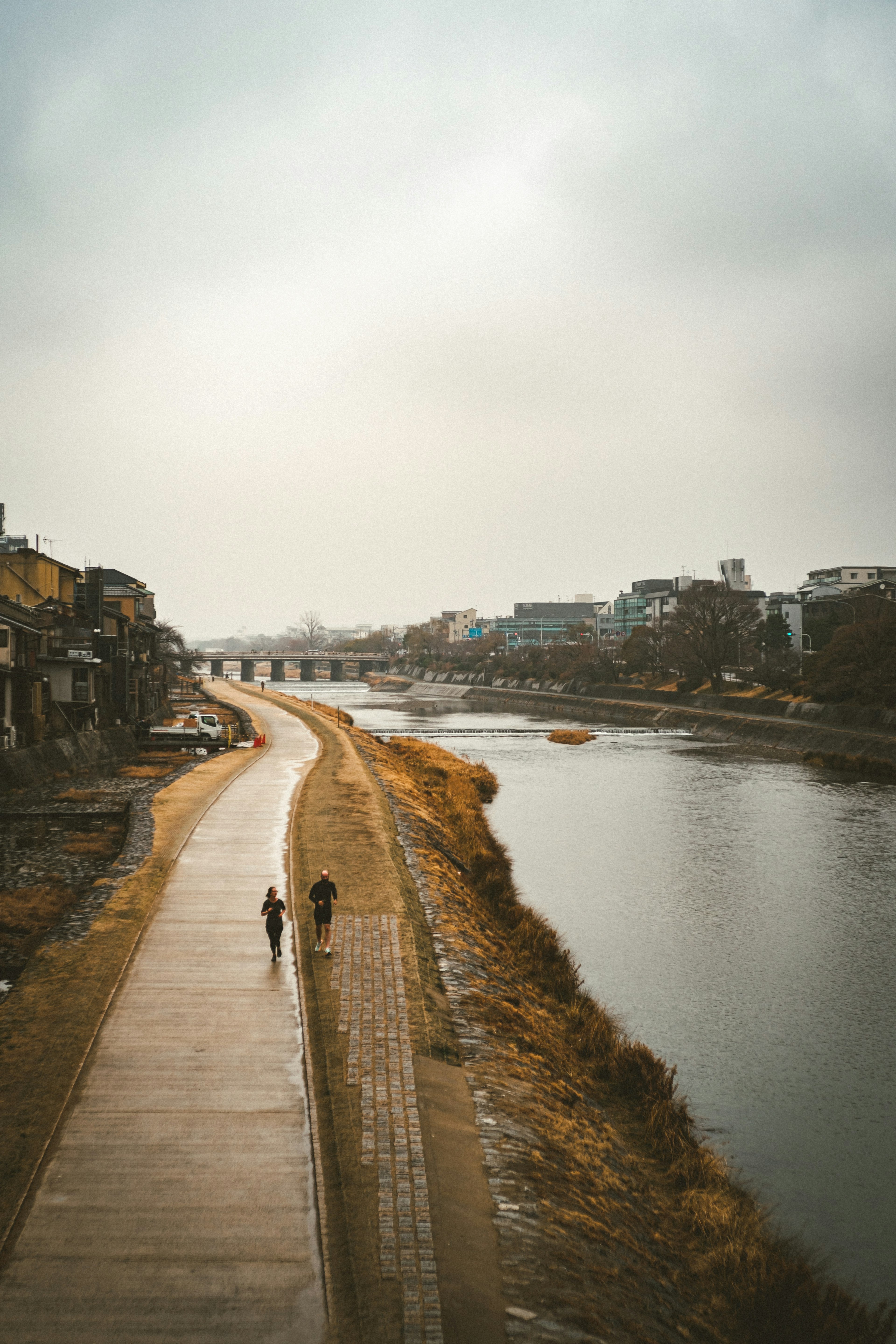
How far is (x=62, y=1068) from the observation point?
10570mm

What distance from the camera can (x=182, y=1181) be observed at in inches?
337

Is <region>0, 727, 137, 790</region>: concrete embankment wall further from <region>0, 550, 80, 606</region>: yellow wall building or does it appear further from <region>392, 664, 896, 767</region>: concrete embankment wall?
<region>392, 664, 896, 767</region>: concrete embankment wall

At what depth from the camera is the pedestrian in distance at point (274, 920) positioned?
14.2 metres

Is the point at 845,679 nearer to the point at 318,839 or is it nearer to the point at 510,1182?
the point at 318,839

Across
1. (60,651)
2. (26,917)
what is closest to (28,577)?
(60,651)

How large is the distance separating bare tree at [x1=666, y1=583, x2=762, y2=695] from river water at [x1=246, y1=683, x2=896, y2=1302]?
36.9 meters

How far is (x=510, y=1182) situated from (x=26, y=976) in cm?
832

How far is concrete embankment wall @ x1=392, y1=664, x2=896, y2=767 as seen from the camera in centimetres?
5372

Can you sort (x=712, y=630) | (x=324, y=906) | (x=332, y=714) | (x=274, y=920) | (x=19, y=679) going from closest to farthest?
(x=274, y=920)
(x=324, y=906)
(x=19, y=679)
(x=332, y=714)
(x=712, y=630)

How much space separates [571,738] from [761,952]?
156ft

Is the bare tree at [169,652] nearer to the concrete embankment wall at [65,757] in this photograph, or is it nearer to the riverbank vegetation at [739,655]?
the concrete embankment wall at [65,757]

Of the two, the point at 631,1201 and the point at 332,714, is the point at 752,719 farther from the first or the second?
the point at 631,1201

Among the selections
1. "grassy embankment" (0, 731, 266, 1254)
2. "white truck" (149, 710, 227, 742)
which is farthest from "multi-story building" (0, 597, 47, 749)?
"grassy embankment" (0, 731, 266, 1254)

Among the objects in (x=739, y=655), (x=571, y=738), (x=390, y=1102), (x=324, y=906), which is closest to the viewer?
(x=390, y=1102)
